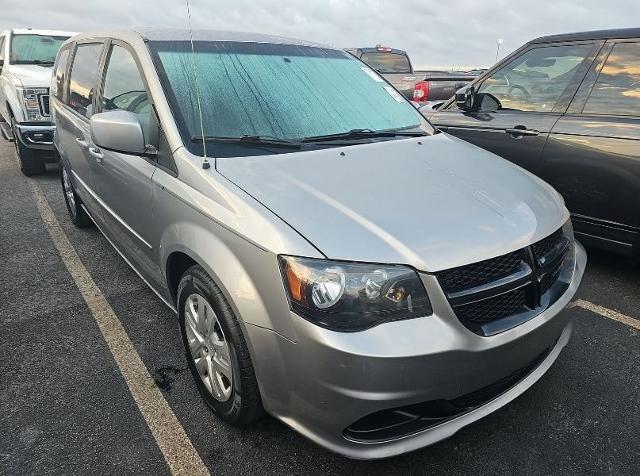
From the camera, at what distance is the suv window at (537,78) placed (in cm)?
380

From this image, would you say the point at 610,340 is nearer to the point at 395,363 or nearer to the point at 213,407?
the point at 395,363

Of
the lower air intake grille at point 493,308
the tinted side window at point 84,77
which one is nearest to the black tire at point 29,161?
the tinted side window at point 84,77

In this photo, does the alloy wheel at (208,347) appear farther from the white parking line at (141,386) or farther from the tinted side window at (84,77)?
the tinted side window at (84,77)

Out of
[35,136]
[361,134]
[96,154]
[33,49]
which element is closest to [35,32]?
[33,49]

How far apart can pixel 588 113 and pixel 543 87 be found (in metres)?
0.49

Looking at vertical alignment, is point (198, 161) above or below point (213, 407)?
above

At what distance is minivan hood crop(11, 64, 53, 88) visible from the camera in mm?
6535

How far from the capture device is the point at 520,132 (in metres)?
3.89

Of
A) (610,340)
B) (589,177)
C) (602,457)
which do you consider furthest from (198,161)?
(589,177)

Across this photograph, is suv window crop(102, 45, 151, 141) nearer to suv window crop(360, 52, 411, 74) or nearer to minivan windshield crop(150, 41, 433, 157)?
minivan windshield crop(150, 41, 433, 157)

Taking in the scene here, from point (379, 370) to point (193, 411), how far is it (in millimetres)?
1156

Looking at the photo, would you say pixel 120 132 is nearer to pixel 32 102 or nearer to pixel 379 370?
pixel 379 370

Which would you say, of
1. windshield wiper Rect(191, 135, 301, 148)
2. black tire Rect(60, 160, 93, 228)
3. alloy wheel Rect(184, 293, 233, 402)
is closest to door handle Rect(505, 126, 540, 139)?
windshield wiper Rect(191, 135, 301, 148)

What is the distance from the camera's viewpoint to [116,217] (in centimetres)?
316
